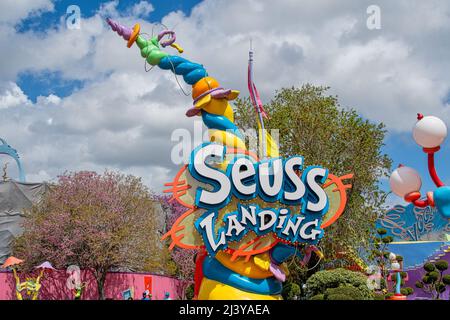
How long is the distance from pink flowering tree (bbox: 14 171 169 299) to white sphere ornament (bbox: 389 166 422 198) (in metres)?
16.9

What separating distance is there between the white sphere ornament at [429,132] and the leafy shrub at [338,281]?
8.36 m

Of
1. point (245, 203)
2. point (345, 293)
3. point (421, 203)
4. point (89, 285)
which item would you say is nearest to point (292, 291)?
point (345, 293)

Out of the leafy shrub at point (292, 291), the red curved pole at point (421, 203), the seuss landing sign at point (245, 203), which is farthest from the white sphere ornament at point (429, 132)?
the leafy shrub at point (292, 291)

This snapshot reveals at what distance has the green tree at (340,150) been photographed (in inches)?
821

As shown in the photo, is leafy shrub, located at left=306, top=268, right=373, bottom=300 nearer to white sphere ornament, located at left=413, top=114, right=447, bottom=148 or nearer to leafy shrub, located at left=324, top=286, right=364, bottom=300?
leafy shrub, located at left=324, top=286, right=364, bottom=300

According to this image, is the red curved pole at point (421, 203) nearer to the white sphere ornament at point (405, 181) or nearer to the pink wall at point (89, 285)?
the white sphere ornament at point (405, 181)

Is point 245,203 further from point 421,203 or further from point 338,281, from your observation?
point 421,203

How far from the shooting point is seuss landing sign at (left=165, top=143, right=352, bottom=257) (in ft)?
41.8

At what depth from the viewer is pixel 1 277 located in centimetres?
2328

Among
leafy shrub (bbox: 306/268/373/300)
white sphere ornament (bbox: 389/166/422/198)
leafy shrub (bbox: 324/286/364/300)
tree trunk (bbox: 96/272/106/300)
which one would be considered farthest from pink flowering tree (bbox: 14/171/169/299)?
white sphere ornament (bbox: 389/166/422/198)
